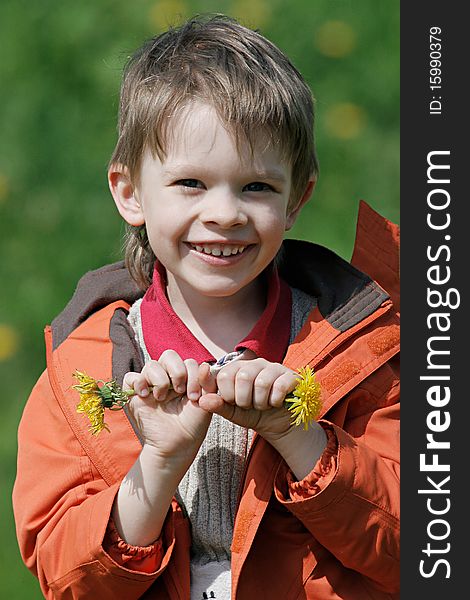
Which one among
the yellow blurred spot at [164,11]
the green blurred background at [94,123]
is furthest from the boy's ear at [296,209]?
the yellow blurred spot at [164,11]

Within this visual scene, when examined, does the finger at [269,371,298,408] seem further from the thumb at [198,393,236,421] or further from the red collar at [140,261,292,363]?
the red collar at [140,261,292,363]

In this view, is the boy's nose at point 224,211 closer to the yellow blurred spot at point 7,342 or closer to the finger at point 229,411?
the finger at point 229,411

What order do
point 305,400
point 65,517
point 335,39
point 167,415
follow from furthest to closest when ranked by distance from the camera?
point 335,39
point 65,517
point 167,415
point 305,400

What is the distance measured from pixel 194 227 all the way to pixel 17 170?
1816 mm

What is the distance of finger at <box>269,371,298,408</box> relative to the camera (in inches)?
74.3

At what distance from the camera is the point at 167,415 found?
78.0 inches

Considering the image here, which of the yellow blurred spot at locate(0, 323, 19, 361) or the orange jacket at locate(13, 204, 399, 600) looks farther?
the yellow blurred spot at locate(0, 323, 19, 361)

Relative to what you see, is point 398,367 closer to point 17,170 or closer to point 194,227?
point 194,227

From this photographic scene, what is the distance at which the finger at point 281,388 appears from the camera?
189 centimetres

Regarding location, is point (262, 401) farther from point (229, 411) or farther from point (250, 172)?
point (250, 172)

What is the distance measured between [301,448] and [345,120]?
206 centimetres

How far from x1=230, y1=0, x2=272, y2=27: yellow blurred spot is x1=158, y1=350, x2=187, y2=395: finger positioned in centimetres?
222

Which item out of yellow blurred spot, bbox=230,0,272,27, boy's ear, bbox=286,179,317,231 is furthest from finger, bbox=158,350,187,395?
yellow blurred spot, bbox=230,0,272,27

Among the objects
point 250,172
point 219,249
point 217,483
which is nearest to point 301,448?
point 217,483
